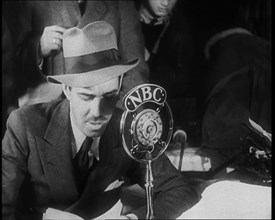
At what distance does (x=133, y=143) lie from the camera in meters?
3.48

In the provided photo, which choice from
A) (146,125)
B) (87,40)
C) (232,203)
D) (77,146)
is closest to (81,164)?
(77,146)

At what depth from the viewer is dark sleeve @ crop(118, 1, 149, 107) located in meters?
3.46

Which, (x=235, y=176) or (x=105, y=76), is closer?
(x=105, y=76)

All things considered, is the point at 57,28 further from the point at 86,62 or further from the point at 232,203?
the point at 232,203

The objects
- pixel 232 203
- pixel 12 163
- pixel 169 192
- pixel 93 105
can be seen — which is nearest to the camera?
pixel 12 163

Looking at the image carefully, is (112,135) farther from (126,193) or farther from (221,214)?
(221,214)

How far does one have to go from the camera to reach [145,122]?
3.49 m

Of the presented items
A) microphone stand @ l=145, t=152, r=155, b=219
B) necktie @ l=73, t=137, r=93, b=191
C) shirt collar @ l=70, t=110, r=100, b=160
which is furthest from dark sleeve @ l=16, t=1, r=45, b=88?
microphone stand @ l=145, t=152, r=155, b=219

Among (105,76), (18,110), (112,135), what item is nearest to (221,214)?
(112,135)

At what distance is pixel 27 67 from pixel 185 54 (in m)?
1.06

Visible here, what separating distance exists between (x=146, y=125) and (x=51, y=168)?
0.67 m

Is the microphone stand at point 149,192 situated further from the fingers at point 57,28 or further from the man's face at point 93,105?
the fingers at point 57,28

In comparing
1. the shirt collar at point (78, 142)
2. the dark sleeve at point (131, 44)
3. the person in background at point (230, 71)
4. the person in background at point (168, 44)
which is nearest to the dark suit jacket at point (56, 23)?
the dark sleeve at point (131, 44)

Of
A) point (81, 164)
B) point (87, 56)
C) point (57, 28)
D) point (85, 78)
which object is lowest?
point (81, 164)
